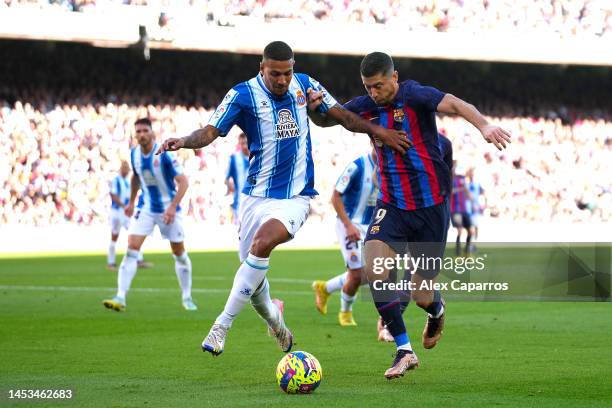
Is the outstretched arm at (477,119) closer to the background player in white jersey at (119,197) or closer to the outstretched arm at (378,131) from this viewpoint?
the outstretched arm at (378,131)

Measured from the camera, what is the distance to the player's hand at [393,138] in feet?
25.9

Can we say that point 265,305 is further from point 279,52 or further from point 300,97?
point 279,52

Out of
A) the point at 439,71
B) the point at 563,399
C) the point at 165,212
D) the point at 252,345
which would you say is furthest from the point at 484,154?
the point at 563,399

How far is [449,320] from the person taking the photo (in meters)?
12.4

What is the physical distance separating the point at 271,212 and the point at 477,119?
1756mm

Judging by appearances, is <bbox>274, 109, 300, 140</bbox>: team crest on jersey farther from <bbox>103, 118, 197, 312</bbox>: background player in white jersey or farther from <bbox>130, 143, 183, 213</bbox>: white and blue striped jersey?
<bbox>130, 143, 183, 213</bbox>: white and blue striped jersey

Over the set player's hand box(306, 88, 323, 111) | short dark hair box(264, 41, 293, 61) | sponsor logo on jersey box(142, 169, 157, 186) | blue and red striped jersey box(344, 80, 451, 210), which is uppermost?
short dark hair box(264, 41, 293, 61)

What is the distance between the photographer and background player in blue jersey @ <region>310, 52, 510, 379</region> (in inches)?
310

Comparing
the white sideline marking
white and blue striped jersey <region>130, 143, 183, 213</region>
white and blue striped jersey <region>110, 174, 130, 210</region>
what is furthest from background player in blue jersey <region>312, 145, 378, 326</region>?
white and blue striped jersey <region>110, 174, 130, 210</region>

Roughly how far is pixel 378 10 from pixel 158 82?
810 centimetres

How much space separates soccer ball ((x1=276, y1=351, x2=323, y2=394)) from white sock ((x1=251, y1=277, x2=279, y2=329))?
1.30 meters

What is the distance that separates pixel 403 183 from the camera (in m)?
8.12

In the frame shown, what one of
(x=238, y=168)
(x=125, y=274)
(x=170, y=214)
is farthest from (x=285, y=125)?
(x=238, y=168)

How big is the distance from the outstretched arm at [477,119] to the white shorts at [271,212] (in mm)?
1317
